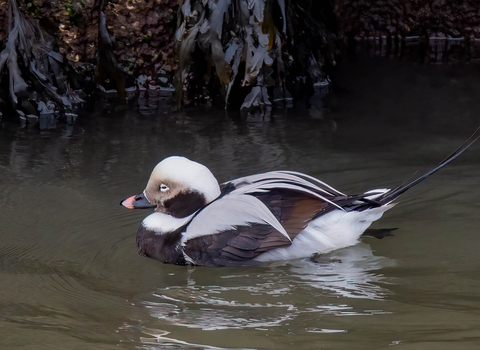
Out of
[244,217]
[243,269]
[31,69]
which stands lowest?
[243,269]

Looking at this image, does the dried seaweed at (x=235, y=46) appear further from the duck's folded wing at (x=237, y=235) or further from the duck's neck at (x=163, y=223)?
the duck's folded wing at (x=237, y=235)

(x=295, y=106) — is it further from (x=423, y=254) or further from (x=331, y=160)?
(x=423, y=254)

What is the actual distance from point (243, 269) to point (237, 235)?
0.16 meters

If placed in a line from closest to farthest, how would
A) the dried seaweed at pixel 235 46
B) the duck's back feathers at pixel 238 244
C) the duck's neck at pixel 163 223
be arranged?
the duck's back feathers at pixel 238 244
the duck's neck at pixel 163 223
the dried seaweed at pixel 235 46

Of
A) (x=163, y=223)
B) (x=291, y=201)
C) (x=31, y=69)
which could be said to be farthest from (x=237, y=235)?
(x=31, y=69)

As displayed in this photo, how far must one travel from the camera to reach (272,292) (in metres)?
3.07

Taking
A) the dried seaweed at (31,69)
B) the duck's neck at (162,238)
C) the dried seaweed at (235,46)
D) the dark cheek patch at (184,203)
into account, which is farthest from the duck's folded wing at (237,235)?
the dried seaweed at (31,69)

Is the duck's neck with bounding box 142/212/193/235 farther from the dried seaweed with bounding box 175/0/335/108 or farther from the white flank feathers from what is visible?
the dried seaweed with bounding box 175/0/335/108

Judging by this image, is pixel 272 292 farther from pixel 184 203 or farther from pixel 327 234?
pixel 184 203

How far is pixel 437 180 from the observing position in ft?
14.4

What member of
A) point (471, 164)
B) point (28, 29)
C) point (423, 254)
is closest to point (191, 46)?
point (28, 29)

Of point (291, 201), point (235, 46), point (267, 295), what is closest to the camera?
point (267, 295)

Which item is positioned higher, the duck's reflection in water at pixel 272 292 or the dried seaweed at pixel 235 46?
the dried seaweed at pixel 235 46

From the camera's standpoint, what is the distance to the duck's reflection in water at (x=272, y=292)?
2.79 m
